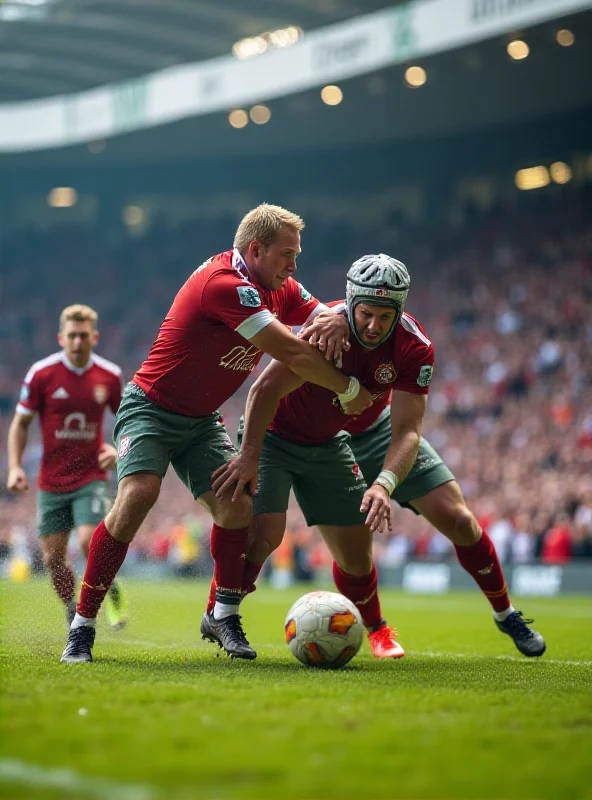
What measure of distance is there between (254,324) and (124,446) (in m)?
1.08

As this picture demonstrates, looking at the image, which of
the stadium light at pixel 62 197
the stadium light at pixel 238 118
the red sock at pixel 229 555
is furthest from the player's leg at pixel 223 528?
the stadium light at pixel 62 197

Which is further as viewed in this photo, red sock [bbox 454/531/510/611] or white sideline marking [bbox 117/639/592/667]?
red sock [bbox 454/531/510/611]

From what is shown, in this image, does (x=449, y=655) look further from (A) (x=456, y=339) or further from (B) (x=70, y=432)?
(A) (x=456, y=339)

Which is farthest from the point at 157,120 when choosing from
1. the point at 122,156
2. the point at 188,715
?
the point at 188,715

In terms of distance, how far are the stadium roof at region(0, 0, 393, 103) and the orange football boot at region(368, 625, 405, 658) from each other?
2395 centimetres

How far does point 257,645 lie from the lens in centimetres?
877

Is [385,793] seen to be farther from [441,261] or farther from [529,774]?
[441,261]

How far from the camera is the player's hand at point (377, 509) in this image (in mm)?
5906

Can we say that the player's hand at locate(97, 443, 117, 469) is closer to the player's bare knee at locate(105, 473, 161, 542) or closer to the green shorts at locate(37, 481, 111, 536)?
the green shorts at locate(37, 481, 111, 536)

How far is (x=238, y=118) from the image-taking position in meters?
34.1

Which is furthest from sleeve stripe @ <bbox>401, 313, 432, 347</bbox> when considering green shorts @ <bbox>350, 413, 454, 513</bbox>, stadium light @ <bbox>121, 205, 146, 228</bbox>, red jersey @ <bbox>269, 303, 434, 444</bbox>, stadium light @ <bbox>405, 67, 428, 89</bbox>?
stadium light @ <bbox>121, 205, 146, 228</bbox>

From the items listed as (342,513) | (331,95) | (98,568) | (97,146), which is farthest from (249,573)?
(97,146)

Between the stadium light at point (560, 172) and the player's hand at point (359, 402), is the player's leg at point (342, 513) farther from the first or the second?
the stadium light at point (560, 172)

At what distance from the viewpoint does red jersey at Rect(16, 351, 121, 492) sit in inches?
347
